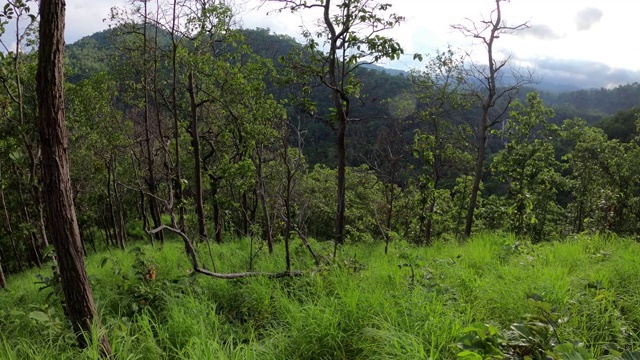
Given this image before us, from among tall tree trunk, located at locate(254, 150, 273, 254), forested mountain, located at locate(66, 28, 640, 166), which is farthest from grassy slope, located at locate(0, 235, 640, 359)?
forested mountain, located at locate(66, 28, 640, 166)

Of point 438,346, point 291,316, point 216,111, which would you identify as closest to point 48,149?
point 291,316

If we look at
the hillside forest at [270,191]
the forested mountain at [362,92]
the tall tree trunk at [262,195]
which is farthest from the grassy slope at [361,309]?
the forested mountain at [362,92]

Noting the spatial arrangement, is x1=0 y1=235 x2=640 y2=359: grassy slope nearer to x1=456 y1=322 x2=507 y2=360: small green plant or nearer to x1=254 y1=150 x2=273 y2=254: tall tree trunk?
x1=456 y1=322 x2=507 y2=360: small green plant

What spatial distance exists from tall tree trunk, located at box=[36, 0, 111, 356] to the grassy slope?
39cm

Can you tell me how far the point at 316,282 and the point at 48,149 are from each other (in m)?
3.20

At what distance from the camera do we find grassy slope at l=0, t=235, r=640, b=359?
315cm

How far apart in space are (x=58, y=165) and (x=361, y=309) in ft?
9.21

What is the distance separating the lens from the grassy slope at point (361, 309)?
3152 millimetres

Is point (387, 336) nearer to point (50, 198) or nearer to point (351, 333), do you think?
point (351, 333)

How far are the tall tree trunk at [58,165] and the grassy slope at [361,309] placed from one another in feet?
1.28

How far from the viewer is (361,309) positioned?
12.1 feet

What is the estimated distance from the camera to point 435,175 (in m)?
15.4

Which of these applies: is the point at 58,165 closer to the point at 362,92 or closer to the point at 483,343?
the point at 483,343

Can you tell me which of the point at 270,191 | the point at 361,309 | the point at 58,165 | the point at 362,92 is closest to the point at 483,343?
the point at 361,309
